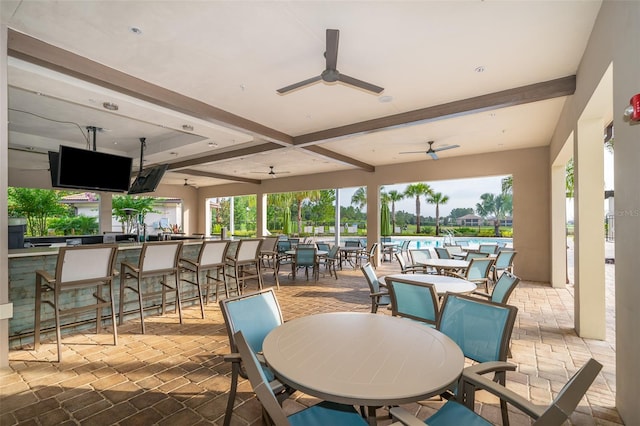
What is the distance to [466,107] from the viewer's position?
4.41 m

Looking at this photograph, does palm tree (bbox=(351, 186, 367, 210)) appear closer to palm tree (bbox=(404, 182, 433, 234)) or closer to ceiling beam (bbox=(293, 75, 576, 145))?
palm tree (bbox=(404, 182, 433, 234))

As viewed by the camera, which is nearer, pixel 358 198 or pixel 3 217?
pixel 3 217

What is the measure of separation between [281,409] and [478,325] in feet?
4.36

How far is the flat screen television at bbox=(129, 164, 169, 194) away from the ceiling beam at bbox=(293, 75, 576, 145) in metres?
3.36

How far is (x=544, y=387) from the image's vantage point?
8.07 ft

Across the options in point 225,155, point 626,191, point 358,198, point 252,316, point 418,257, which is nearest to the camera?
point 252,316

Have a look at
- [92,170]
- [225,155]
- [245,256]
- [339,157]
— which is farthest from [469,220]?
[92,170]

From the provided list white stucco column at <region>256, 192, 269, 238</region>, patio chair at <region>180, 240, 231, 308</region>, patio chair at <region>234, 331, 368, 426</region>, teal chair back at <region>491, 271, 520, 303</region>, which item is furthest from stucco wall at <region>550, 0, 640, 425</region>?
white stucco column at <region>256, 192, 269, 238</region>

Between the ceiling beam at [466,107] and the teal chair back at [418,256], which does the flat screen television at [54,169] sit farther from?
the teal chair back at [418,256]

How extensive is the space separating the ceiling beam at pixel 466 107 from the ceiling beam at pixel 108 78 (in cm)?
181

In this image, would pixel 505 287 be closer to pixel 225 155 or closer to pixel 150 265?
pixel 150 265

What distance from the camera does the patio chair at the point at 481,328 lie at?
165 cm

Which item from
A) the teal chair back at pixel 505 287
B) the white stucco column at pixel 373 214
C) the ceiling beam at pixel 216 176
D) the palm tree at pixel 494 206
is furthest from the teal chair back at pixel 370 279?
the palm tree at pixel 494 206

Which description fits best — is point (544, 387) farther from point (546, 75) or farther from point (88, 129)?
point (88, 129)
